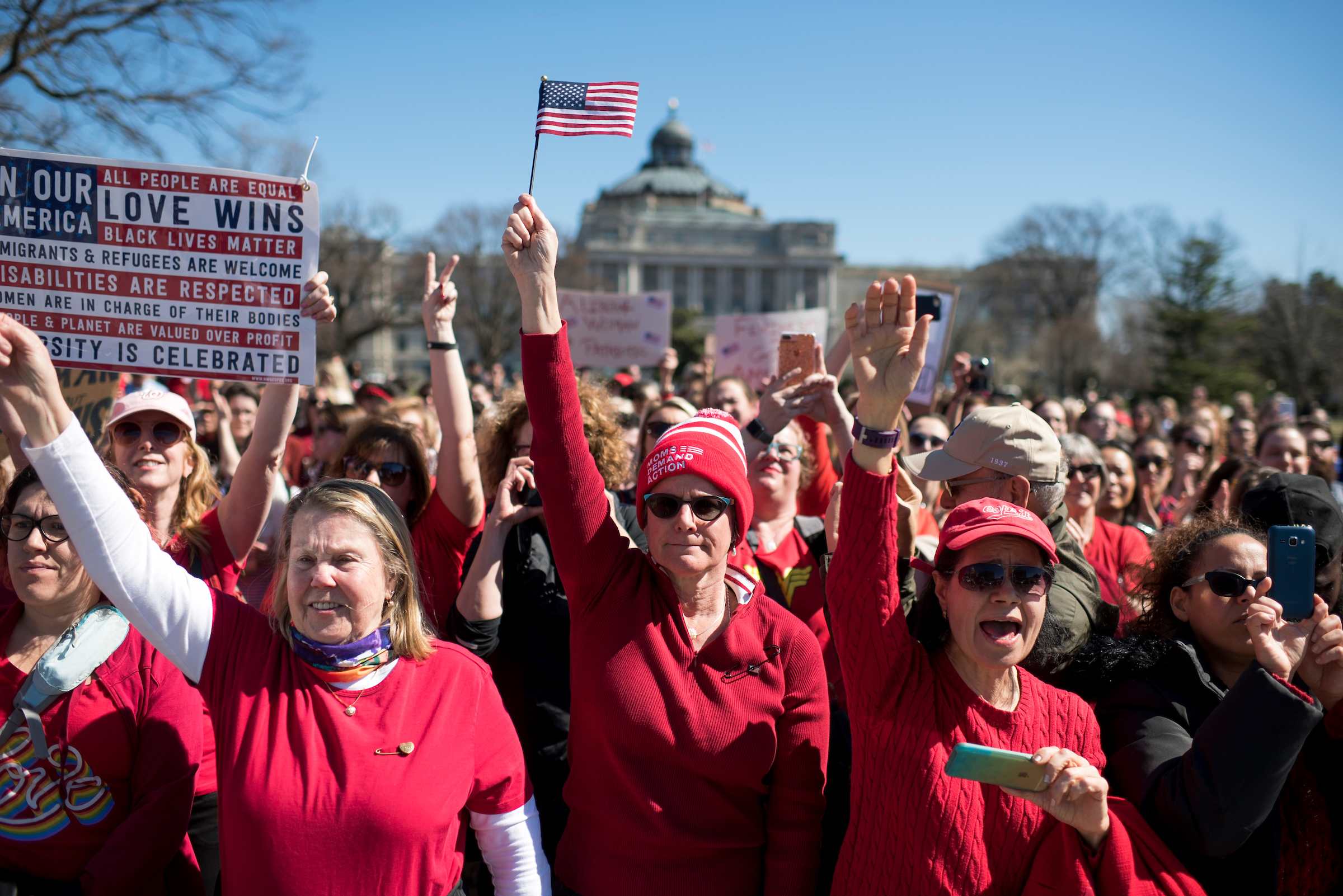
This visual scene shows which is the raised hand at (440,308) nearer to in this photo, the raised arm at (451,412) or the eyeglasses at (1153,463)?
the raised arm at (451,412)

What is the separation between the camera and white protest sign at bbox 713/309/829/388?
30.9ft

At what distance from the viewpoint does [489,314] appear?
5000cm

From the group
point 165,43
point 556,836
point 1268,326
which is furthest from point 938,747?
point 1268,326

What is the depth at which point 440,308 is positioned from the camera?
11.4ft

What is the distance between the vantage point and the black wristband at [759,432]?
141 inches

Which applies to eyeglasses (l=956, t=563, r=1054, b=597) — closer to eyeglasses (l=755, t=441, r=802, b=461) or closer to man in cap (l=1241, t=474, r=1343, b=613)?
man in cap (l=1241, t=474, r=1343, b=613)

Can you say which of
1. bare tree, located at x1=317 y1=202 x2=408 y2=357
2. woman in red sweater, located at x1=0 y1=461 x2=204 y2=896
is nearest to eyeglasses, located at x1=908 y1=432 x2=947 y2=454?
woman in red sweater, located at x1=0 y1=461 x2=204 y2=896

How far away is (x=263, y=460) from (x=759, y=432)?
1721 mm

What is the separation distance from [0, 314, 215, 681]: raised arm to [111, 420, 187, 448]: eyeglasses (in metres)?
1.34

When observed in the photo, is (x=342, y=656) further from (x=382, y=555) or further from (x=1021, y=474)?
(x=1021, y=474)

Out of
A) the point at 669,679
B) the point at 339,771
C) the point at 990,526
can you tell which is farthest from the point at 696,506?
the point at 339,771

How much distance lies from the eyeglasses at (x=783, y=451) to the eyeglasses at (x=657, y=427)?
64 cm

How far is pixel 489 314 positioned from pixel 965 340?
92.4 ft

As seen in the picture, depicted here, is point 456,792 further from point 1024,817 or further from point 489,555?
point 1024,817
